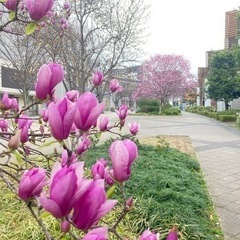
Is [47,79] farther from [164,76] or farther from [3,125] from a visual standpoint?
[164,76]

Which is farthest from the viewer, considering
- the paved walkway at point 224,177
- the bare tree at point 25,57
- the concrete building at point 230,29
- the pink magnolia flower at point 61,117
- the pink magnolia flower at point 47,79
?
the concrete building at point 230,29

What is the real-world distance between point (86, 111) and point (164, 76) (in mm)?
29277

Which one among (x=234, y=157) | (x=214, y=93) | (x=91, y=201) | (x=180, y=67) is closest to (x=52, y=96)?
(x=91, y=201)

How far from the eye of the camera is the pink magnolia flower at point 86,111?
737 mm

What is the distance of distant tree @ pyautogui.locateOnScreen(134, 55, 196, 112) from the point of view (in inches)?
1155

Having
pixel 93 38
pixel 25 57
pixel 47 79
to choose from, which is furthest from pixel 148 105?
pixel 47 79

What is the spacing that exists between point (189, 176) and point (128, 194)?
1408 mm

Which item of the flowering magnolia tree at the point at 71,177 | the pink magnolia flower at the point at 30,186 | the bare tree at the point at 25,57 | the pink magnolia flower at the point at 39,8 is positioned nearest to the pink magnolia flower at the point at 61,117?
the flowering magnolia tree at the point at 71,177

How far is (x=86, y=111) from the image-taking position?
0.74 metres

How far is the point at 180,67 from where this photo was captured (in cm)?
3014

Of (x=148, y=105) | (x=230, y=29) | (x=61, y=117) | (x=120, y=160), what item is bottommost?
(x=148, y=105)

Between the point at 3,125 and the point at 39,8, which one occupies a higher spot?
the point at 39,8

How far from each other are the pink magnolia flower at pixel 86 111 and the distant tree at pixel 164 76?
94.6 ft

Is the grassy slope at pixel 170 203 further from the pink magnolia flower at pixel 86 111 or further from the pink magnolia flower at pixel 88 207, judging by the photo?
the pink magnolia flower at pixel 88 207
